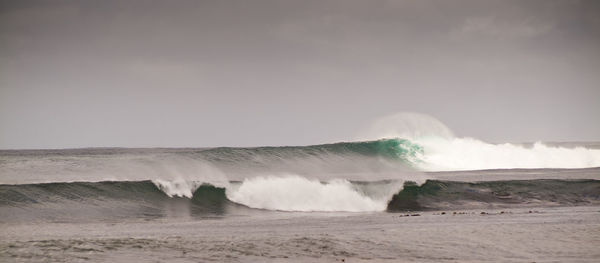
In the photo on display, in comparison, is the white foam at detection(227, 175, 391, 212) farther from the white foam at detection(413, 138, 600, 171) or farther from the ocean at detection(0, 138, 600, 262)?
the white foam at detection(413, 138, 600, 171)

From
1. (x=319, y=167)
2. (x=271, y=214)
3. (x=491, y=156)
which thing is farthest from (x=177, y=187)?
(x=491, y=156)

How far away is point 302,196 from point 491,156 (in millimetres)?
26586

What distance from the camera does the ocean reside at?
10.7m

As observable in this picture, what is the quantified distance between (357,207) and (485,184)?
6053 millimetres

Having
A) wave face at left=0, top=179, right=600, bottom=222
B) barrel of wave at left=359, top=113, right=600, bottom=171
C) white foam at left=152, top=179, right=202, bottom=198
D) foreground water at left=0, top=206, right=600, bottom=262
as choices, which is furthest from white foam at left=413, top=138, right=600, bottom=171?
foreground water at left=0, top=206, right=600, bottom=262

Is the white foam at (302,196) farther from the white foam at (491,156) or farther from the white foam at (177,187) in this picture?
the white foam at (491,156)

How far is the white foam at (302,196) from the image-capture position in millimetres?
20156

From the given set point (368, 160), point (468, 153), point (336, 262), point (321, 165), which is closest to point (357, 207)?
point (336, 262)

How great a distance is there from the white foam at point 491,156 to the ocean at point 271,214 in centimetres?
701

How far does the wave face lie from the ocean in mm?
57

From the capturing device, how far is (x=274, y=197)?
20984 millimetres

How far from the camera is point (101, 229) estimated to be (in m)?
14.2

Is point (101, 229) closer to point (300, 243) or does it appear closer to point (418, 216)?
point (300, 243)

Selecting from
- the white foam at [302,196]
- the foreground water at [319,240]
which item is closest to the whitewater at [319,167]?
the white foam at [302,196]
